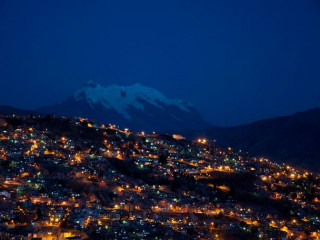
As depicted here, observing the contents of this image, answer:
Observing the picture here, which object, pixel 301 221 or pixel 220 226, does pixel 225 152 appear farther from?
pixel 220 226

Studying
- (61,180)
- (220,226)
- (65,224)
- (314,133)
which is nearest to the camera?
(65,224)

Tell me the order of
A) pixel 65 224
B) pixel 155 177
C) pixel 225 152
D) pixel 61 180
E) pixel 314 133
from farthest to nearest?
1. pixel 314 133
2. pixel 225 152
3. pixel 155 177
4. pixel 61 180
5. pixel 65 224

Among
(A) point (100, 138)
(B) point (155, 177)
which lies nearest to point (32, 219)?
(B) point (155, 177)

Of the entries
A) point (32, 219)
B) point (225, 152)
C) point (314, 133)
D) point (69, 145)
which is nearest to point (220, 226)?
point (32, 219)

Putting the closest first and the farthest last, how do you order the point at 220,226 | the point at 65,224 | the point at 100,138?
the point at 65,224 → the point at 220,226 → the point at 100,138

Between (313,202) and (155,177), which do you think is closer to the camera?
(155,177)

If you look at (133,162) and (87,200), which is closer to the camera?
(87,200)

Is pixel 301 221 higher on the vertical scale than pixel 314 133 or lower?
lower

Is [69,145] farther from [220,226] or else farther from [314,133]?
[314,133]

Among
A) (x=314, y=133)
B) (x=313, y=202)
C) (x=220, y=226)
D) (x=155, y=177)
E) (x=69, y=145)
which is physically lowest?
(x=220, y=226)
